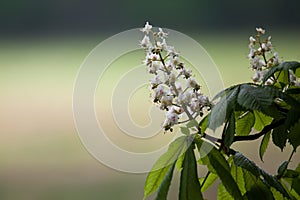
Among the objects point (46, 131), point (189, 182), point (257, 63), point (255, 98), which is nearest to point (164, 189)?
point (189, 182)

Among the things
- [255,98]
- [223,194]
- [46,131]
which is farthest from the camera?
[46,131]

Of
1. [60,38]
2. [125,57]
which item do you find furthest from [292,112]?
[60,38]

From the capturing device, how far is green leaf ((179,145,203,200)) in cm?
46

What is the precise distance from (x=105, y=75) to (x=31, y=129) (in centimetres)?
17

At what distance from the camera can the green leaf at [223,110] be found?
0.45m

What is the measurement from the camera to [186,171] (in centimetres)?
47

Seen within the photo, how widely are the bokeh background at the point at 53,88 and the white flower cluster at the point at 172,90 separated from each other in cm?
28

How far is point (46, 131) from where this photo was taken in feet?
2.72

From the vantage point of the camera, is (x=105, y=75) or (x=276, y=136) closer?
(x=276, y=136)

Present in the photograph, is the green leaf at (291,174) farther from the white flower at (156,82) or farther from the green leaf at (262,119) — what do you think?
the white flower at (156,82)

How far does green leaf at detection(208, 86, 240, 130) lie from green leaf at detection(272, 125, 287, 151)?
0.07 m

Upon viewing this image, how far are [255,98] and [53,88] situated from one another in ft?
1.53

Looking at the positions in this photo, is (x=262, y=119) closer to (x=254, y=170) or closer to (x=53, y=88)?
(x=254, y=170)

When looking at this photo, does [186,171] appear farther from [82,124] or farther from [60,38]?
[60,38]
